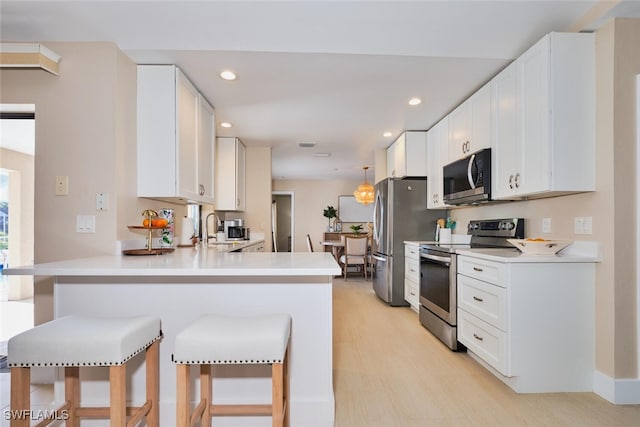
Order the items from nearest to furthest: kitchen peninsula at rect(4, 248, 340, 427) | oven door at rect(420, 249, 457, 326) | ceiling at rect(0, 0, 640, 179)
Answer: kitchen peninsula at rect(4, 248, 340, 427)
ceiling at rect(0, 0, 640, 179)
oven door at rect(420, 249, 457, 326)

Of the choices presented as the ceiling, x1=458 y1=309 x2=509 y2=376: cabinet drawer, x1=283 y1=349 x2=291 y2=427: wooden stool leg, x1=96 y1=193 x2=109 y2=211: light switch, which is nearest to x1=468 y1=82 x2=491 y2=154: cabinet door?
the ceiling

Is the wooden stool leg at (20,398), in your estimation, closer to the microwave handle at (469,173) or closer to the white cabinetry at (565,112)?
the white cabinetry at (565,112)

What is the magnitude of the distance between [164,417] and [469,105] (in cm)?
323

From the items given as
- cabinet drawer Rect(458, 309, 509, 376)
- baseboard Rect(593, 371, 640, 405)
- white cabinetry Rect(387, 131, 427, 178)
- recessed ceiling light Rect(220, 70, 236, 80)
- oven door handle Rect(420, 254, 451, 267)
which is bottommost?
baseboard Rect(593, 371, 640, 405)

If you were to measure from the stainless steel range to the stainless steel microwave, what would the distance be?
30cm

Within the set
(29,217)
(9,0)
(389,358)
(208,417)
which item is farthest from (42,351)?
(29,217)

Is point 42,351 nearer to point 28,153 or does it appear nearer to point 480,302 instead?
point 480,302

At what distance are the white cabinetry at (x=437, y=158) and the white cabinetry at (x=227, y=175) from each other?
251 centimetres

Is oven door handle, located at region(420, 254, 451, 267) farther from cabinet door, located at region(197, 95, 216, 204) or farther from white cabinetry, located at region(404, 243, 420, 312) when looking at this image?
cabinet door, located at region(197, 95, 216, 204)

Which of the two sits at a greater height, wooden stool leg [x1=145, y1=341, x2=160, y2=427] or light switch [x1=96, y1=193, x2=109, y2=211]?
light switch [x1=96, y1=193, x2=109, y2=211]

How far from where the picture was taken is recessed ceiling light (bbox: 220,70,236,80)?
2.50m

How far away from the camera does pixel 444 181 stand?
11.3 ft

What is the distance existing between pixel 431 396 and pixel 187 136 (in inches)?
99.4
